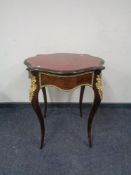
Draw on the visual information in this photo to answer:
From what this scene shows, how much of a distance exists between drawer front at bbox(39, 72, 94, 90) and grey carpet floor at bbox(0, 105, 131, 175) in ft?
1.88

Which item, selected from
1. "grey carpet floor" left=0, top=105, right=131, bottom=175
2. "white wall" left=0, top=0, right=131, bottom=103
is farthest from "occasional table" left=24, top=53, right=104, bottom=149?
"white wall" left=0, top=0, right=131, bottom=103

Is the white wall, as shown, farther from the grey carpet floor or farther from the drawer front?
the drawer front

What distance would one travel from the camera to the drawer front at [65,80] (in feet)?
5.00

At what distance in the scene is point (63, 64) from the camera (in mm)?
1608

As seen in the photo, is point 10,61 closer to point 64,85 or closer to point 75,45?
point 75,45

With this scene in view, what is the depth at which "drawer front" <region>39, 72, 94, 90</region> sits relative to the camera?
1.52 metres

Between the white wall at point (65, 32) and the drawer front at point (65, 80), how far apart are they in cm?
71

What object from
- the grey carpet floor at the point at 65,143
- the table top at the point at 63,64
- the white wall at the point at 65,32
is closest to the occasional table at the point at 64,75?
the table top at the point at 63,64

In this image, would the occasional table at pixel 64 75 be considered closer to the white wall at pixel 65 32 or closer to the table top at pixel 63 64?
the table top at pixel 63 64

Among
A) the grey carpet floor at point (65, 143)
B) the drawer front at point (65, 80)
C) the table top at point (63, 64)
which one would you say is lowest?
the grey carpet floor at point (65, 143)

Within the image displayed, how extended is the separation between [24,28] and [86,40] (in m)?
0.63

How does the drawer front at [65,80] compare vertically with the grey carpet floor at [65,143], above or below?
above

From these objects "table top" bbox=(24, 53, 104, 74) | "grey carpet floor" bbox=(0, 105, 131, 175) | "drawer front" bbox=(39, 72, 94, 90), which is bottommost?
"grey carpet floor" bbox=(0, 105, 131, 175)

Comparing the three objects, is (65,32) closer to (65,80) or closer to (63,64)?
(63,64)
